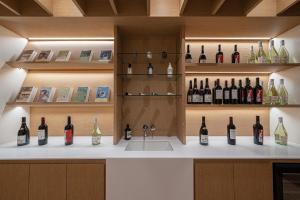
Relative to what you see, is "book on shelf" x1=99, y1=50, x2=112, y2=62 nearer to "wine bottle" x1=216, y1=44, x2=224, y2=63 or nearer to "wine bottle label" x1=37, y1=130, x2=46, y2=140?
"wine bottle label" x1=37, y1=130, x2=46, y2=140

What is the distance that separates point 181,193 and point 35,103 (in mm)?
1582

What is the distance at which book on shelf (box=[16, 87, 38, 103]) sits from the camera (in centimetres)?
184

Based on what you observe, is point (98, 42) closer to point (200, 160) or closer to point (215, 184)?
point (200, 160)

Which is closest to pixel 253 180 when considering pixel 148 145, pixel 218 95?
pixel 218 95

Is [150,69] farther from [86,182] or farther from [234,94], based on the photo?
[86,182]

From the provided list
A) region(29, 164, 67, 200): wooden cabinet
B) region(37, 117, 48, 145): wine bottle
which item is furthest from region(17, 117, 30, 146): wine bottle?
region(29, 164, 67, 200): wooden cabinet

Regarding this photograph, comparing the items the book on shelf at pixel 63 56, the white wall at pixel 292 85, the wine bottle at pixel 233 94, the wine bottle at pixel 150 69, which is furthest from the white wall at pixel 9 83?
the white wall at pixel 292 85

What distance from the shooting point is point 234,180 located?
52.7 inches

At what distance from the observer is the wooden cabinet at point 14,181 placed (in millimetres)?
1333

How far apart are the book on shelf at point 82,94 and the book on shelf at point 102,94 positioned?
11cm

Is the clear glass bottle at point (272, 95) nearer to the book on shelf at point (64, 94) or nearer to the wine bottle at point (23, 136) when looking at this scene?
the book on shelf at point (64, 94)

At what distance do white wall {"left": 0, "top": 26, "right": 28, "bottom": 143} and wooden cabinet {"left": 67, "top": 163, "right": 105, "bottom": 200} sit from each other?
95 cm

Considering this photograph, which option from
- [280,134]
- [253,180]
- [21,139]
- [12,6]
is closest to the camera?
[253,180]

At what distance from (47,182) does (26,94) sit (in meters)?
1.02
